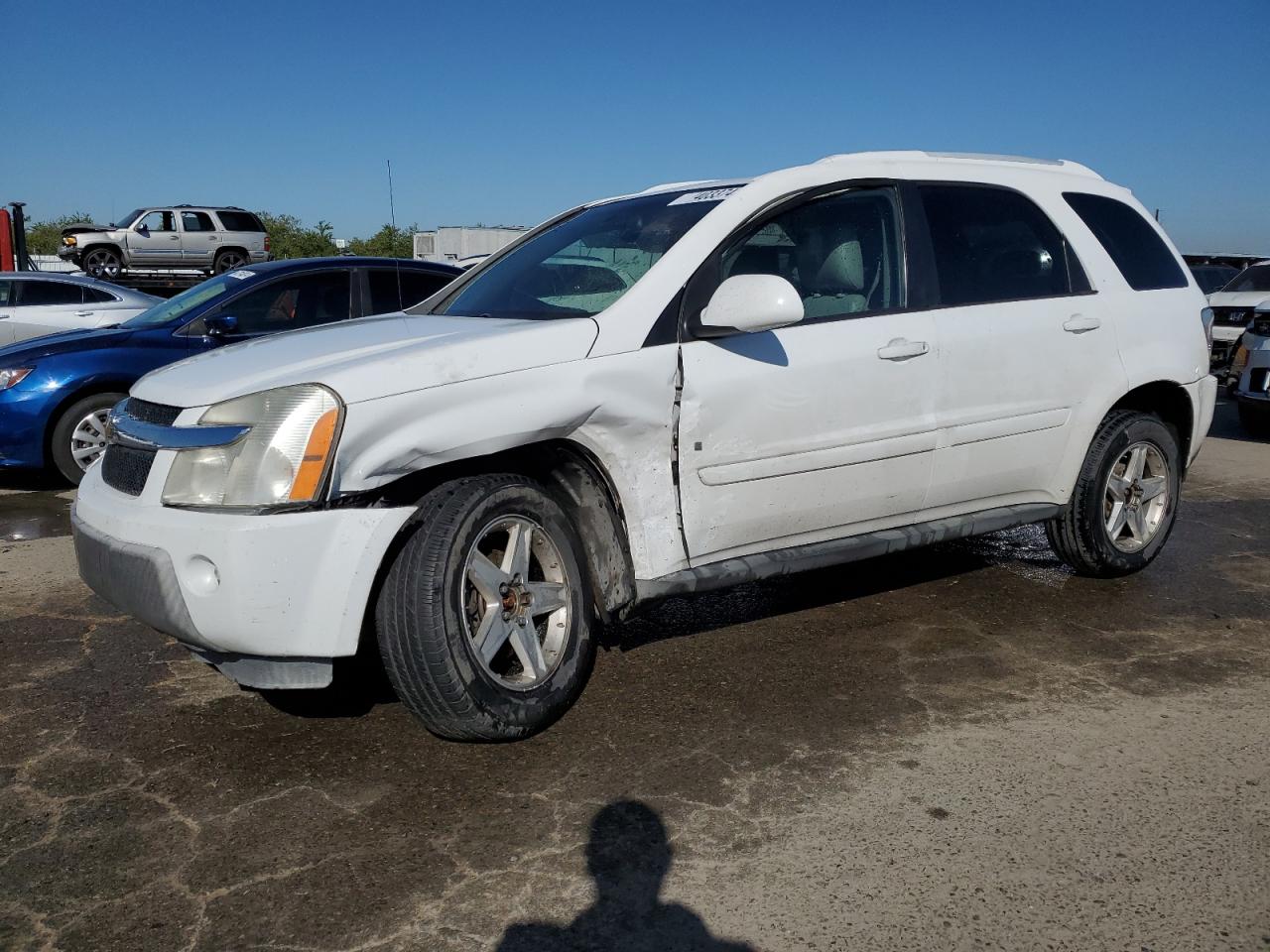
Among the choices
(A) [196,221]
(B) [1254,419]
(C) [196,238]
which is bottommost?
(B) [1254,419]

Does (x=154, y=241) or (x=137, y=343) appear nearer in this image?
(x=137, y=343)

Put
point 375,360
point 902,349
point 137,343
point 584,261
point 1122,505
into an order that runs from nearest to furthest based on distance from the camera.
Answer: point 375,360 < point 902,349 < point 584,261 < point 1122,505 < point 137,343

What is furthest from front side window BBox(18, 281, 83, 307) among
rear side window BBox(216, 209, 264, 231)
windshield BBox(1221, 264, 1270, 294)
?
rear side window BBox(216, 209, 264, 231)

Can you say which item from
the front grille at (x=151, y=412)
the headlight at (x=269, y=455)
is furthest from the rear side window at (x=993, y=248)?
the front grille at (x=151, y=412)

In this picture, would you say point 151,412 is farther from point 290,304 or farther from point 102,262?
point 102,262

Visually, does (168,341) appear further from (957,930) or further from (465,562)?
(957,930)

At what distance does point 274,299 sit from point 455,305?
3.71 m

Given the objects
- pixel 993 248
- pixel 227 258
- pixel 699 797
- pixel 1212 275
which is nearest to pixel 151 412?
pixel 699 797

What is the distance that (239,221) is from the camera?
27.7 meters

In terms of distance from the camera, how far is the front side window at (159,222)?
26.7 metres

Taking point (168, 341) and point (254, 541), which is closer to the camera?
point (254, 541)

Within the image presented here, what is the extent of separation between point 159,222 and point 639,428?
26497 millimetres

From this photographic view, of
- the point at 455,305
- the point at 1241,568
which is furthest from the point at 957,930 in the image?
the point at 1241,568

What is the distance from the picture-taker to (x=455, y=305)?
4520mm
